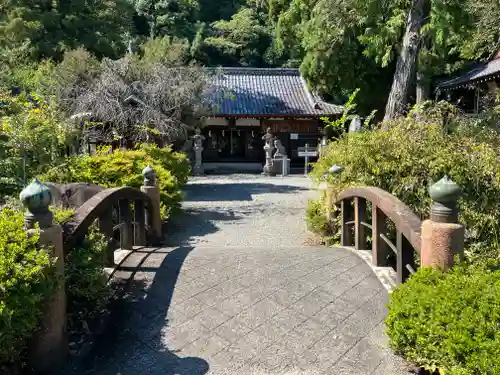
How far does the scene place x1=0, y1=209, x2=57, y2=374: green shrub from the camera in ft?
8.51

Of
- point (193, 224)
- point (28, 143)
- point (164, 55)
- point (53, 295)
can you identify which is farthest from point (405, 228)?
point (164, 55)

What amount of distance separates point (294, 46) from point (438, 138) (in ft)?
58.2

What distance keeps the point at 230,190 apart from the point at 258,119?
838 cm

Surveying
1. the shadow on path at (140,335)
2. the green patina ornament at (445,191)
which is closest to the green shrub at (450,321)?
the green patina ornament at (445,191)

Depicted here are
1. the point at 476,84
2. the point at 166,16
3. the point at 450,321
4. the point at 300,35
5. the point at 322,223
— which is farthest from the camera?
the point at 166,16

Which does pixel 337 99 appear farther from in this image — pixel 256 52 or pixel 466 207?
pixel 466 207

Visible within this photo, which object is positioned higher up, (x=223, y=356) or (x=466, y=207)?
(x=466, y=207)

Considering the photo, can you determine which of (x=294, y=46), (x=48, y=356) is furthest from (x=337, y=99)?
(x=48, y=356)

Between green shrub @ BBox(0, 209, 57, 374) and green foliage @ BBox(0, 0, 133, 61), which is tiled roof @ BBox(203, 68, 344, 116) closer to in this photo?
green foliage @ BBox(0, 0, 133, 61)

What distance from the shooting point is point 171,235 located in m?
9.11

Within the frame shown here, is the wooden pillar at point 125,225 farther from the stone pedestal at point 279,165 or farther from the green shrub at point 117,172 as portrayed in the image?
the stone pedestal at point 279,165

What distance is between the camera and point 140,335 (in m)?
3.72

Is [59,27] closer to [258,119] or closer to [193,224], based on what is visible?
[258,119]

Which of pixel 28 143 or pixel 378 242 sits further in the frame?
pixel 28 143
